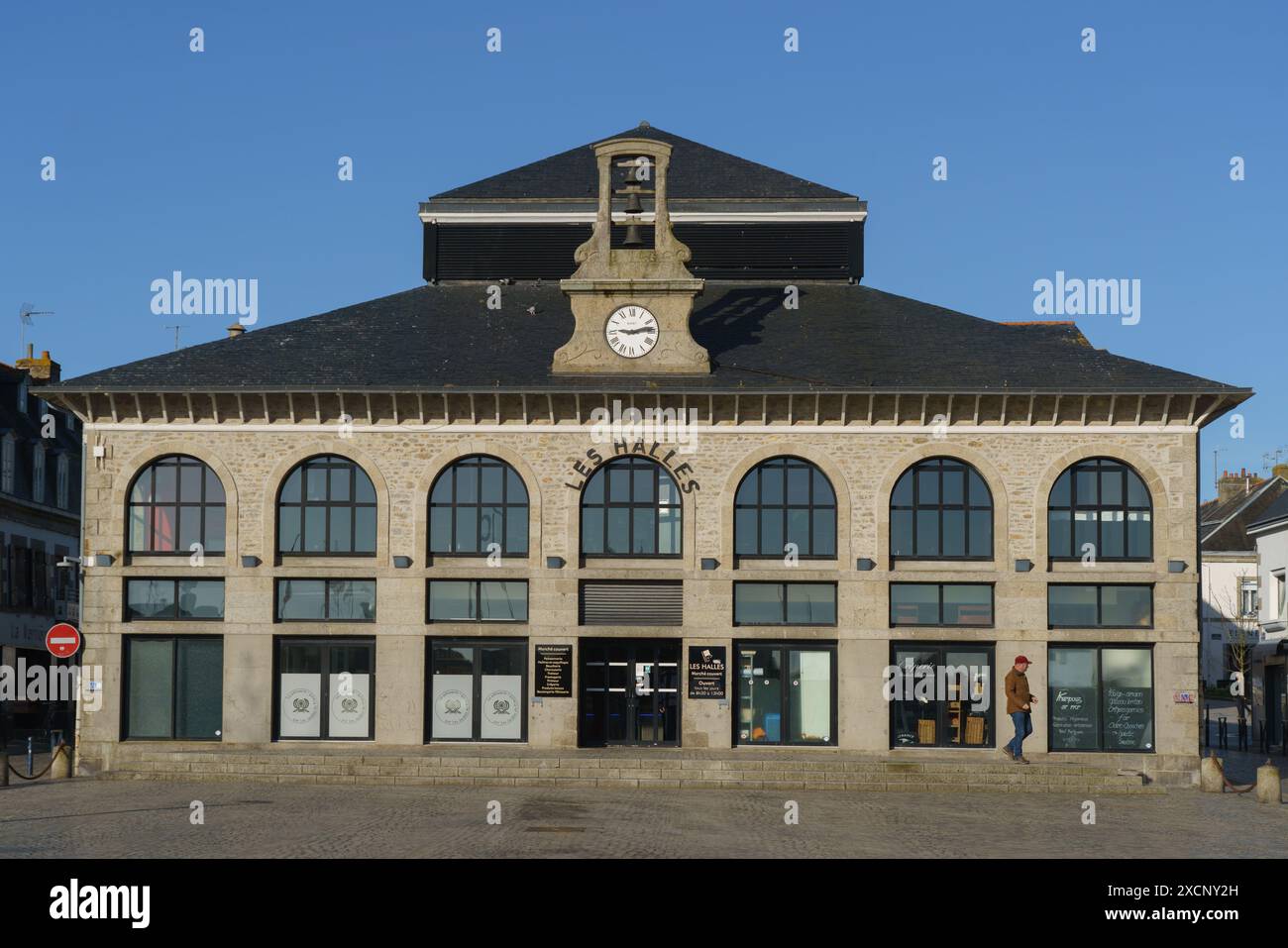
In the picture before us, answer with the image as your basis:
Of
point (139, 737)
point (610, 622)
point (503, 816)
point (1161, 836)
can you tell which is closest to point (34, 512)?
point (139, 737)

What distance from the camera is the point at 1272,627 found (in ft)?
165

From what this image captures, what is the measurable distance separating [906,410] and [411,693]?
11680 millimetres

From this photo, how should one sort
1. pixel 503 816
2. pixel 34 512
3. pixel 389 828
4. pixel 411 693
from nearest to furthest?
pixel 389 828, pixel 503 816, pixel 411 693, pixel 34 512

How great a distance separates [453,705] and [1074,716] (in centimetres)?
1271

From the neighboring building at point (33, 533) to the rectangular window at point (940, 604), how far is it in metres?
25.2

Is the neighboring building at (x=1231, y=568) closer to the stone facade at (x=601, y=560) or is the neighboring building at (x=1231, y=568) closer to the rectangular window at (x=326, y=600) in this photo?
the stone facade at (x=601, y=560)

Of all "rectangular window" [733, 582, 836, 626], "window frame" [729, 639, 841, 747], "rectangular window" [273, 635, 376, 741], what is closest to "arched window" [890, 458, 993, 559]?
"rectangular window" [733, 582, 836, 626]

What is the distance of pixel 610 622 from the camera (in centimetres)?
3509

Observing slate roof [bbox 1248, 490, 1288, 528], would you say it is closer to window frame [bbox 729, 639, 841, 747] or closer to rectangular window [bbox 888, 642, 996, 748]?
rectangular window [bbox 888, 642, 996, 748]

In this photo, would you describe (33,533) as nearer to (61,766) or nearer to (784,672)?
(61,766)

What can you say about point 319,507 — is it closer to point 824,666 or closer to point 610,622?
point 610,622

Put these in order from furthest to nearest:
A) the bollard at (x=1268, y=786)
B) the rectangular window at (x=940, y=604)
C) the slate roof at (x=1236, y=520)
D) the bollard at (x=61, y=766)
A: 1. the slate roof at (x=1236, y=520)
2. the rectangular window at (x=940, y=604)
3. the bollard at (x=61, y=766)
4. the bollard at (x=1268, y=786)

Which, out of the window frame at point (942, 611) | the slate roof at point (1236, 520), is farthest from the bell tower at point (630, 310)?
the slate roof at point (1236, 520)

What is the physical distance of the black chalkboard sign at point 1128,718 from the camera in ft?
113
